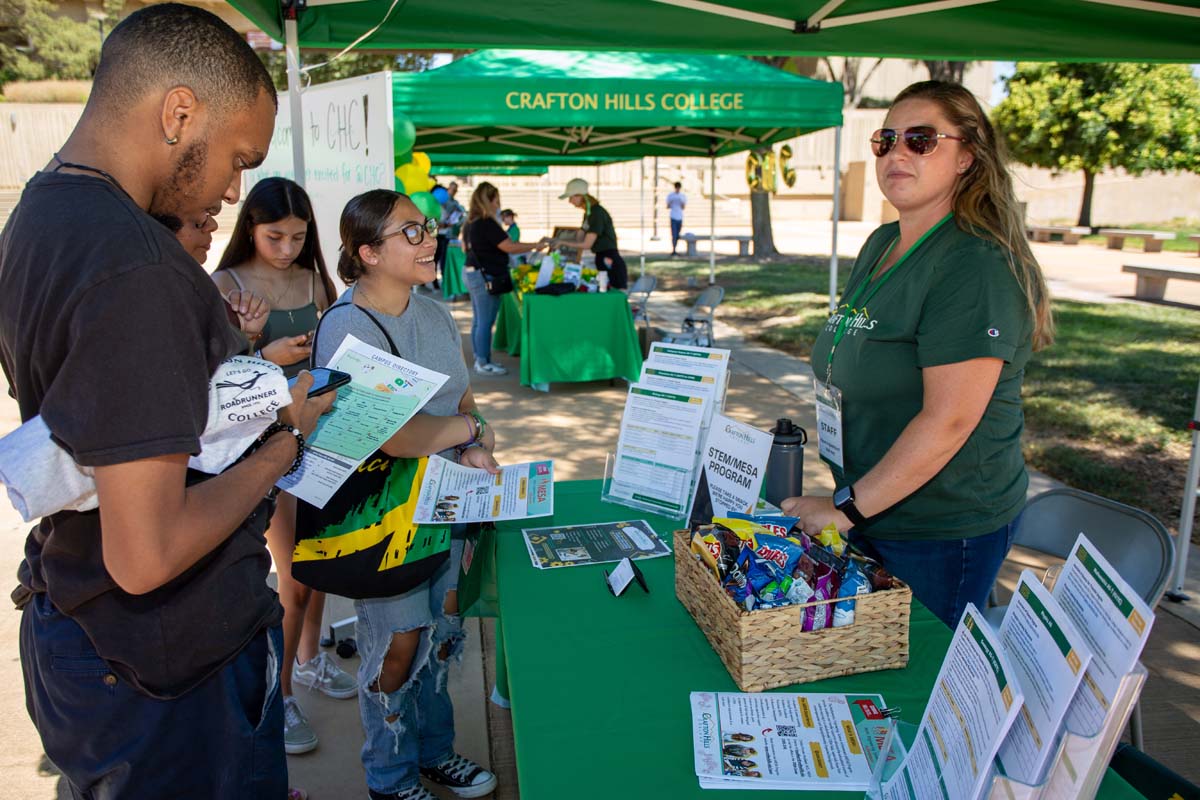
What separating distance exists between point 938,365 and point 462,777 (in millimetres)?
1753

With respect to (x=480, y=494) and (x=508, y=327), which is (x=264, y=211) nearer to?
(x=480, y=494)

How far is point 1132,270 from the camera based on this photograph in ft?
41.9

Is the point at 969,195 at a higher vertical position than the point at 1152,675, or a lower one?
higher

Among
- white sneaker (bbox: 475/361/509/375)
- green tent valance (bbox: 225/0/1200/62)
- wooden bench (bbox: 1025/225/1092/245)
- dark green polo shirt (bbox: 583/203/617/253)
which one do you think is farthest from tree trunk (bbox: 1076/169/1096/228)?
green tent valance (bbox: 225/0/1200/62)

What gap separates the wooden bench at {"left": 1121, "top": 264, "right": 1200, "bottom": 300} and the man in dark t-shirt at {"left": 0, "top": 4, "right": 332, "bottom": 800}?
1306 cm

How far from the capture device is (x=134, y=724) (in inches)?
50.9

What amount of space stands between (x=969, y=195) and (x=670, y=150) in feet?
26.3

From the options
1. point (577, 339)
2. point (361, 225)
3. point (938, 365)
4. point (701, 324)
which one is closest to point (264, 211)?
point (361, 225)

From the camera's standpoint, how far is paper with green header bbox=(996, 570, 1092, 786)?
0.85m

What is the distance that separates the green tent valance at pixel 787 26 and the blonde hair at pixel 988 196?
5.16 ft

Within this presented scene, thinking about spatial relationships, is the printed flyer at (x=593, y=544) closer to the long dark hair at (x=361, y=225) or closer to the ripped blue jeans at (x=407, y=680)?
the ripped blue jeans at (x=407, y=680)

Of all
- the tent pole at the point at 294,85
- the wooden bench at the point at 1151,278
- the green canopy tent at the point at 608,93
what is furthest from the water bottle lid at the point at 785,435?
the wooden bench at the point at 1151,278

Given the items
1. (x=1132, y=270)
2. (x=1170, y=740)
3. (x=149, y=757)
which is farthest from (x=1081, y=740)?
(x=1132, y=270)

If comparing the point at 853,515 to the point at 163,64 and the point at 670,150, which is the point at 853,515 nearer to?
the point at 163,64
